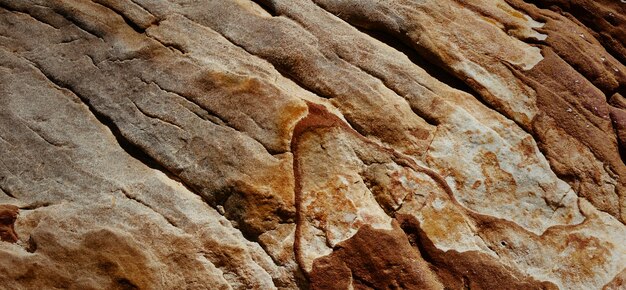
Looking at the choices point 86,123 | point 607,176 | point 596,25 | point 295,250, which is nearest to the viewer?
point 295,250

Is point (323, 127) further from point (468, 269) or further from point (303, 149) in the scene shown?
point (468, 269)

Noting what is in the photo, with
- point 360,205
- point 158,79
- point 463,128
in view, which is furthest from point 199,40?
point 463,128

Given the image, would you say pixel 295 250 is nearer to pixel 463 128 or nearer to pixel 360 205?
pixel 360 205

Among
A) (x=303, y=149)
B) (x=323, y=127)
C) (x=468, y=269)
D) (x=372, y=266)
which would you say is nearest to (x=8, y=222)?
(x=303, y=149)

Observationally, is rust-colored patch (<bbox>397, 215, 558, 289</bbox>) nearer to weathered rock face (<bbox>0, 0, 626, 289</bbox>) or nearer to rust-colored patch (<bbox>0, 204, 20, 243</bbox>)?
weathered rock face (<bbox>0, 0, 626, 289</bbox>)

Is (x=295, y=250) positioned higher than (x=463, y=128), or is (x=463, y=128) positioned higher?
(x=463, y=128)

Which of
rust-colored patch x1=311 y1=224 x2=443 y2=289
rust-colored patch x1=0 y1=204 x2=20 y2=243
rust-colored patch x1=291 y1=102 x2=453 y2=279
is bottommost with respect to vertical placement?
rust-colored patch x1=0 y1=204 x2=20 y2=243

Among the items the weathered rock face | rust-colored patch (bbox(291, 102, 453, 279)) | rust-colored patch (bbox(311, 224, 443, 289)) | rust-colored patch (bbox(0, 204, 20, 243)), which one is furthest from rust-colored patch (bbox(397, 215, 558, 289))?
rust-colored patch (bbox(0, 204, 20, 243))
